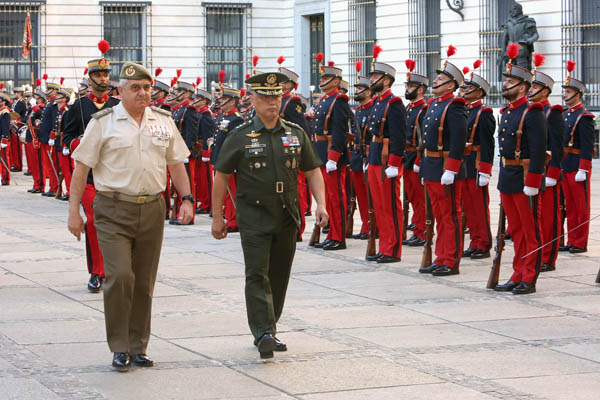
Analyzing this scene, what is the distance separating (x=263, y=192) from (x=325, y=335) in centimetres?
124

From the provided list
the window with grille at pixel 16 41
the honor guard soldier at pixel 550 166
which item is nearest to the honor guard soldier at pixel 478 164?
the honor guard soldier at pixel 550 166

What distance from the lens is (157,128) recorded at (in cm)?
750

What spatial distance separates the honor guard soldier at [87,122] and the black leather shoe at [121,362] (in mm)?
2885

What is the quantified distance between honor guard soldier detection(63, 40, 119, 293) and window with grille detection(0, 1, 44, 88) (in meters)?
24.5

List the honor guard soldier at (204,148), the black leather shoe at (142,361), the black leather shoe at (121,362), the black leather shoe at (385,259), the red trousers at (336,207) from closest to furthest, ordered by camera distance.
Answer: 1. the black leather shoe at (121,362)
2. the black leather shoe at (142,361)
3. the black leather shoe at (385,259)
4. the red trousers at (336,207)
5. the honor guard soldier at (204,148)

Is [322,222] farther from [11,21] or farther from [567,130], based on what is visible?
[11,21]

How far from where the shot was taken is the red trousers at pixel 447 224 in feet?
36.6

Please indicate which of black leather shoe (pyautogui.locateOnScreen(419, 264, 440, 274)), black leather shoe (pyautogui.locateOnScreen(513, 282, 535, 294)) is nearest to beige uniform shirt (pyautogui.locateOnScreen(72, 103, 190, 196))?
black leather shoe (pyautogui.locateOnScreen(513, 282, 535, 294))

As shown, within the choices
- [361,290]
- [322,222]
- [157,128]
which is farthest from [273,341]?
[361,290]

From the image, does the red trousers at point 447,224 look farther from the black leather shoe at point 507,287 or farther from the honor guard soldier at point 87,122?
the honor guard soldier at point 87,122

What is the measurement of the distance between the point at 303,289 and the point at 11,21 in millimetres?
26201

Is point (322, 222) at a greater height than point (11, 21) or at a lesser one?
lesser

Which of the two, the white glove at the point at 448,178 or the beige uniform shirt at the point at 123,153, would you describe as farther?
the white glove at the point at 448,178

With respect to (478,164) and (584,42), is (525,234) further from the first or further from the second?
(584,42)
